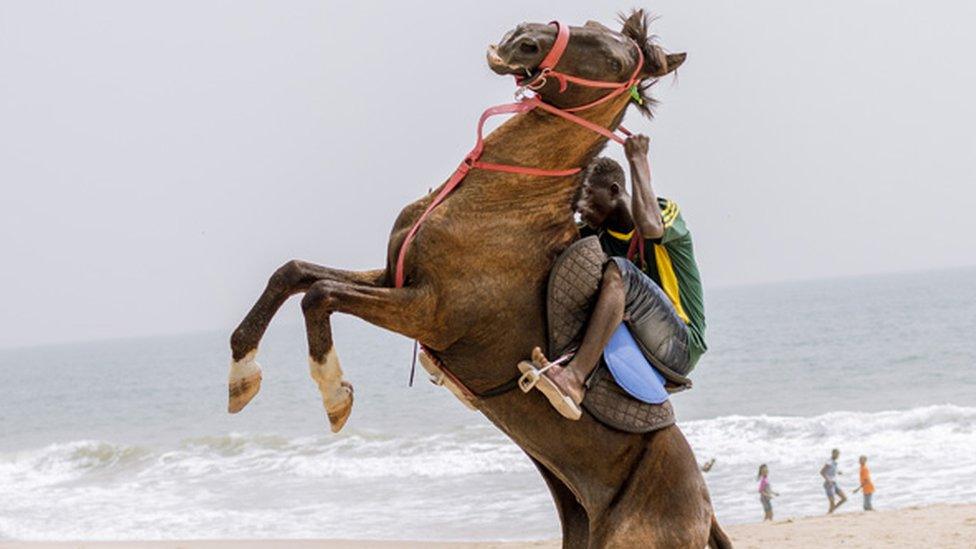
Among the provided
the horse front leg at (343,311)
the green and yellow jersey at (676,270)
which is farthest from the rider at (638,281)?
the horse front leg at (343,311)

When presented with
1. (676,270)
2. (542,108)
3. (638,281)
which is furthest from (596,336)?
(542,108)

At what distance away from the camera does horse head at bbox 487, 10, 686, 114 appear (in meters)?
4.03

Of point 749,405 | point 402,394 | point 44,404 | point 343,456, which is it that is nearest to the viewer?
point 343,456

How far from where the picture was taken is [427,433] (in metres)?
30.9

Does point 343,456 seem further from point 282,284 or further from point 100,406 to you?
point 100,406

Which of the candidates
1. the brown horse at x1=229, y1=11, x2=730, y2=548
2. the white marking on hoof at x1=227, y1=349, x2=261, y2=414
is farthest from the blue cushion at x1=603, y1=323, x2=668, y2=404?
the white marking on hoof at x1=227, y1=349, x2=261, y2=414

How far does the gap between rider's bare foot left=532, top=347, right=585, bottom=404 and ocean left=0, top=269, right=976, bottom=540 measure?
13.1 metres

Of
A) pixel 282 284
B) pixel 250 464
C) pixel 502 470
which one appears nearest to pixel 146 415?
pixel 250 464

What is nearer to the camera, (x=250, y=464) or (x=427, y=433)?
(x=250, y=464)

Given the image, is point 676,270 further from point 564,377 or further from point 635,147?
point 564,377

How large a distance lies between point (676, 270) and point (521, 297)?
27.7 inches

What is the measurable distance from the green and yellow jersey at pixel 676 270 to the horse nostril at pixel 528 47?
81cm

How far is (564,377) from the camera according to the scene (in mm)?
4090

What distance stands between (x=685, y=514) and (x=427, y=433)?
26843 mm
